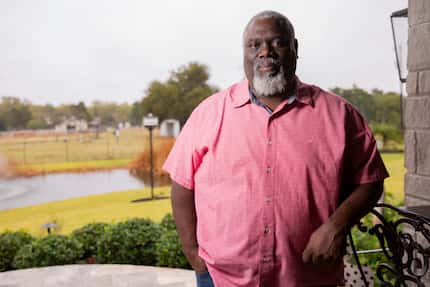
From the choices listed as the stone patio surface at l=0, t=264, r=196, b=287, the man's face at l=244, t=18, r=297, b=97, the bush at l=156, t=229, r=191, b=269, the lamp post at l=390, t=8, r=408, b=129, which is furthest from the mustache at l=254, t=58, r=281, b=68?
the bush at l=156, t=229, r=191, b=269

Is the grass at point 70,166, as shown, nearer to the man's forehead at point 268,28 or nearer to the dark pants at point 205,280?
the dark pants at point 205,280

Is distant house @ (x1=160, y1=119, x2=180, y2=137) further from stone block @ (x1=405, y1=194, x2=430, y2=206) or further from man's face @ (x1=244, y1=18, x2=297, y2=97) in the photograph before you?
man's face @ (x1=244, y1=18, x2=297, y2=97)

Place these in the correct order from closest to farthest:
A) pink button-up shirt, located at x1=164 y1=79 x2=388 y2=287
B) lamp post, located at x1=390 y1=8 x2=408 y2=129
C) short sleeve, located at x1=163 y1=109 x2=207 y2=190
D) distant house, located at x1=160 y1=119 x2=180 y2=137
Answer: pink button-up shirt, located at x1=164 y1=79 x2=388 y2=287
short sleeve, located at x1=163 y1=109 x2=207 y2=190
lamp post, located at x1=390 y1=8 x2=408 y2=129
distant house, located at x1=160 y1=119 x2=180 y2=137

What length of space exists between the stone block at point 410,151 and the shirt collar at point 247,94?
A: 1.21m

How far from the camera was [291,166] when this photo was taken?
111 cm

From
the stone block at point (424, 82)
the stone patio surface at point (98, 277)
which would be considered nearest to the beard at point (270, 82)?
the stone block at point (424, 82)

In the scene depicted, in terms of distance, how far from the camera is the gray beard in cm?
114

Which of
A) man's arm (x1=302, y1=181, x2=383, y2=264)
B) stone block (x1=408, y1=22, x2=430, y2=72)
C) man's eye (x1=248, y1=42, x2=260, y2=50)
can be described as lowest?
man's arm (x1=302, y1=181, x2=383, y2=264)

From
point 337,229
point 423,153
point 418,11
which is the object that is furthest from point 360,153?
point 418,11

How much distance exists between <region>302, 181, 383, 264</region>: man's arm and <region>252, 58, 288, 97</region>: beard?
0.96 ft

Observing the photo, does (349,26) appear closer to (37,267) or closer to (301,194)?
(37,267)

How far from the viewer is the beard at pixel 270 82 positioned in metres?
1.14

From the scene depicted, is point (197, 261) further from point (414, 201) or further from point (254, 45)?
point (414, 201)

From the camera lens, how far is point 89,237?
430 centimetres
